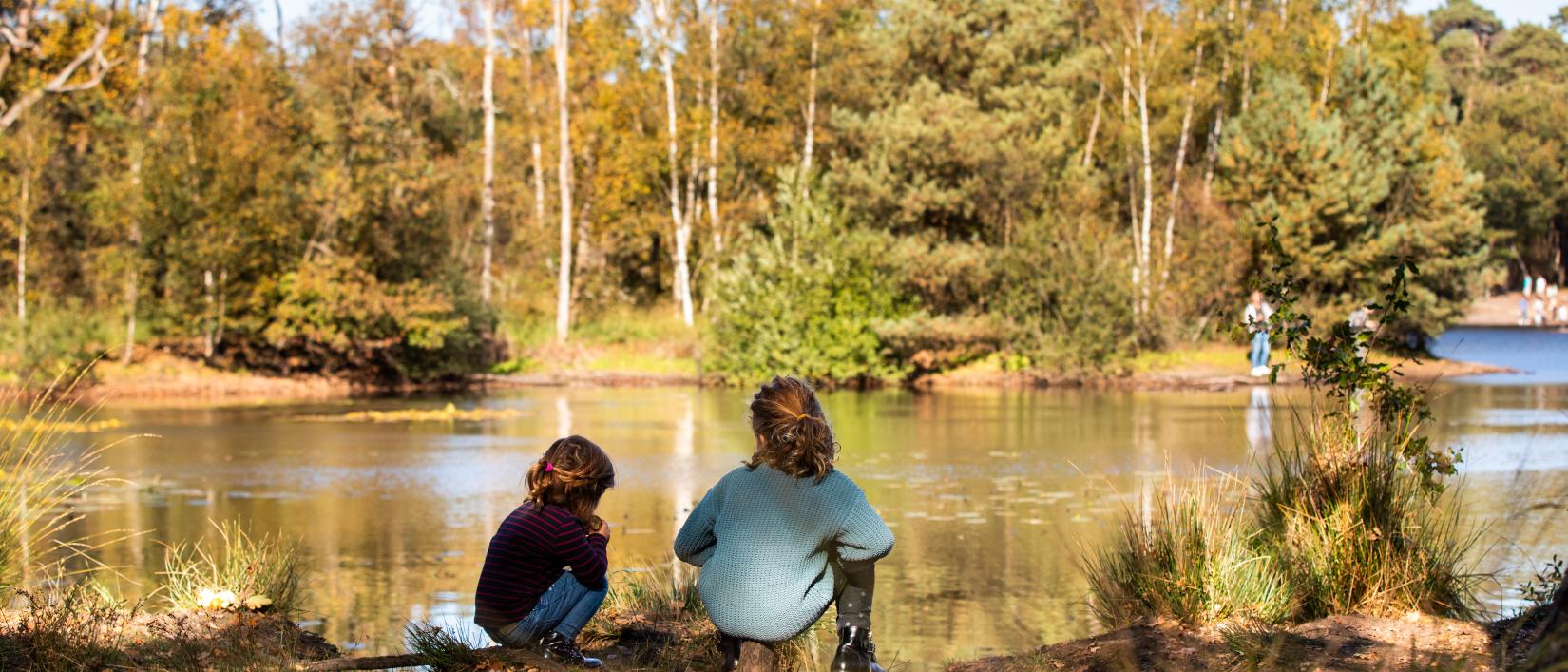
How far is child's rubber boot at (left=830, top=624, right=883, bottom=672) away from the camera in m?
5.31

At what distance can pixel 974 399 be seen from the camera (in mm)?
29125

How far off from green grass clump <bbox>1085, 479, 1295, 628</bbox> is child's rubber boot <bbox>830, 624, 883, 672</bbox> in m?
2.08

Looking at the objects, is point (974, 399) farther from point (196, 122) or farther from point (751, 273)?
point (196, 122)

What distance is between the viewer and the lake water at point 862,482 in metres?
9.30

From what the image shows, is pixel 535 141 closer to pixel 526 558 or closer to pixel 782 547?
pixel 526 558

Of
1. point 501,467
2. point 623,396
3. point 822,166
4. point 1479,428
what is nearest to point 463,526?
point 501,467

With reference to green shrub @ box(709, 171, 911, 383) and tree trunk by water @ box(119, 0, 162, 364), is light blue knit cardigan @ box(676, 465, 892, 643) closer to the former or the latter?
green shrub @ box(709, 171, 911, 383)

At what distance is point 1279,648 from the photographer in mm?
5969

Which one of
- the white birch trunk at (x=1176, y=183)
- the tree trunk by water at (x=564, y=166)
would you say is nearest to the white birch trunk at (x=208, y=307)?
the tree trunk by water at (x=564, y=166)

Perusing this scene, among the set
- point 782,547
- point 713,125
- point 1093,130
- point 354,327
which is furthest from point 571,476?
point 1093,130

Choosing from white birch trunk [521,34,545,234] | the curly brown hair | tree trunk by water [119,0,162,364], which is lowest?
the curly brown hair

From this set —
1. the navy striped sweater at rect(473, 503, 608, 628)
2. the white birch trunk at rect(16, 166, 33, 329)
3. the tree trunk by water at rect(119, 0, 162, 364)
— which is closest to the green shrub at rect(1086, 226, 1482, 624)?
the navy striped sweater at rect(473, 503, 608, 628)

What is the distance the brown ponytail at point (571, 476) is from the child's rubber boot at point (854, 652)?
1.09 meters

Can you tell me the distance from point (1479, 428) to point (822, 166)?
22741mm
